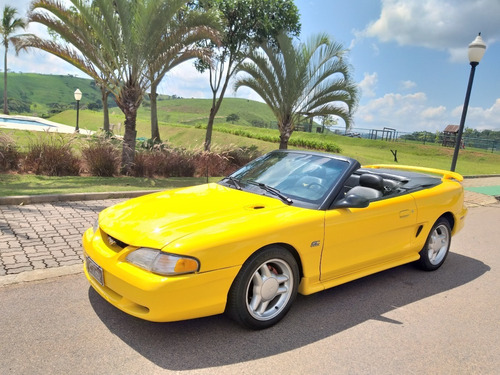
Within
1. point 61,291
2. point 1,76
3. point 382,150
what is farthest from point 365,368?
point 1,76

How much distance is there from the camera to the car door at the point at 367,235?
3.45 meters

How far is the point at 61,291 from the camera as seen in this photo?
360 cm

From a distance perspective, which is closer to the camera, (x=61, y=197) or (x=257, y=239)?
(x=257, y=239)

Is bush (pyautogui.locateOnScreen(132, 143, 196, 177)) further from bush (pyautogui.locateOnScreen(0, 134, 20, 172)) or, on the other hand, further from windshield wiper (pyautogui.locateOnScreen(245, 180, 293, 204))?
windshield wiper (pyautogui.locateOnScreen(245, 180, 293, 204))

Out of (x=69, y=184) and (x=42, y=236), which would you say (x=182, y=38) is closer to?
(x=69, y=184)

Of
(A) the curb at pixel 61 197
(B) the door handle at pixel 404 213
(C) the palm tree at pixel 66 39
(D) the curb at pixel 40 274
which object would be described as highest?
(C) the palm tree at pixel 66 39

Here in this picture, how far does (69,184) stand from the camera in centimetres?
838

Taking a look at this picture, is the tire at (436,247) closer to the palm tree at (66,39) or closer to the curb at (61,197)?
the curb at (61,197)

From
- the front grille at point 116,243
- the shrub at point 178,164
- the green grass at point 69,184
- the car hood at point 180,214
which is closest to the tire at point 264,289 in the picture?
the car hood at point 180,214

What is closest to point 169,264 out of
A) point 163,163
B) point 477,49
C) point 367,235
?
point 367,235

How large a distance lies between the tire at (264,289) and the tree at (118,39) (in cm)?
857

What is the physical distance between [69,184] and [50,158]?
190 centimetres

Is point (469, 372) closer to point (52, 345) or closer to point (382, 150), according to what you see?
point (52, 345)

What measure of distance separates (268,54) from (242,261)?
12177 millimetres
